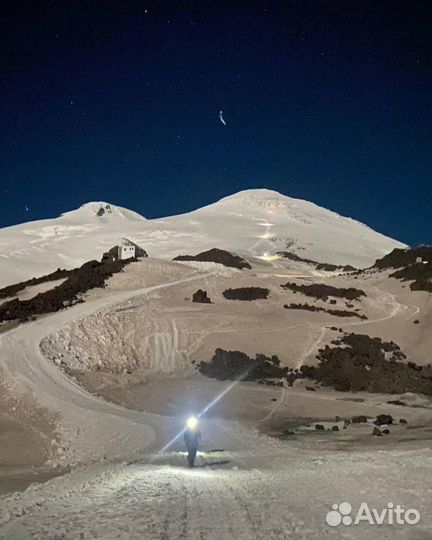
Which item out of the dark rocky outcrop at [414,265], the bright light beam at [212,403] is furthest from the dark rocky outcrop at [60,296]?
the dark rocky outcrop at [414,265]

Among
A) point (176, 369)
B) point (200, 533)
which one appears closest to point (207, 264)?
point (176, 369)

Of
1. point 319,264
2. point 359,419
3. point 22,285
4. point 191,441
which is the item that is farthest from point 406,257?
point 191,441

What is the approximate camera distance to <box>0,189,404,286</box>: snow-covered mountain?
9825cm

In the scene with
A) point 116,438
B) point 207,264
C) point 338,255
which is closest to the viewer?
point 116,438

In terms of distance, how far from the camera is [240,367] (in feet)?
99.1

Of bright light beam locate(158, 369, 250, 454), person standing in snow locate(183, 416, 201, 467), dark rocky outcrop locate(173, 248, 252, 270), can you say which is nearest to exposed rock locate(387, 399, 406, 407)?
bright light beam locate(158, 369, 250, 454)

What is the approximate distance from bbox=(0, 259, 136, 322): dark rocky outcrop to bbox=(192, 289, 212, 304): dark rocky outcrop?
24.8ft

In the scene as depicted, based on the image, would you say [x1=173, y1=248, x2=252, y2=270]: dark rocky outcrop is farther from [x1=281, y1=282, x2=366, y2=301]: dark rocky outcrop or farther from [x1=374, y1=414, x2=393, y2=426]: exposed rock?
[x1=374, y1=414, x2=393, y2=426]: exposed rock

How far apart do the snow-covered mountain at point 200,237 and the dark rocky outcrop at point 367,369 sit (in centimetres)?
5566

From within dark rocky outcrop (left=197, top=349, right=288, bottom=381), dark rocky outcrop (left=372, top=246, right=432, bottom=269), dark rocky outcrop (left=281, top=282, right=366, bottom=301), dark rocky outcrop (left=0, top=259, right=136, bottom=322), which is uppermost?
dark rocky outcrop (left=372, top=246, right=432, bottom=269)

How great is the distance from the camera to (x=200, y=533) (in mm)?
7168

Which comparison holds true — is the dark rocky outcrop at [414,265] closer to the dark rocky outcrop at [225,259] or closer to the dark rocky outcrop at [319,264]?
the dark rocky outcrop at [225,259]

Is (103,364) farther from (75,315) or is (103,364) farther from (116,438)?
(116,438)

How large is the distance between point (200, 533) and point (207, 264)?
53.2 meters
